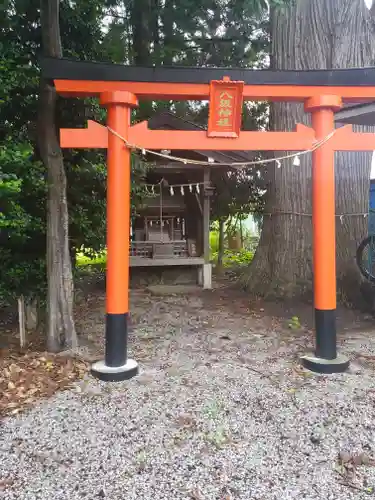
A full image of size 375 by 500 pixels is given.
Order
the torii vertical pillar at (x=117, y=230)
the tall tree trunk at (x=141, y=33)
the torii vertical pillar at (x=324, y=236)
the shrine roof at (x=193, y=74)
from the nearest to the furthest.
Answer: the shrine roof at (x=193, y=74) < the torii vertical pillar at (x=117, y=230) < the torii vertical pillar at (x=324, y=236) < the tall tree trunk at (x=141, y=33)

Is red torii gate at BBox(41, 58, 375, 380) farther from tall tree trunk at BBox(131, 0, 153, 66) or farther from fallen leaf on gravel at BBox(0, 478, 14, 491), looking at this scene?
tall tree trunk at BBox(131, 0, 153, 66)

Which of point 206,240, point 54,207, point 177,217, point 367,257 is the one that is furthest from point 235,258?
point 54,207

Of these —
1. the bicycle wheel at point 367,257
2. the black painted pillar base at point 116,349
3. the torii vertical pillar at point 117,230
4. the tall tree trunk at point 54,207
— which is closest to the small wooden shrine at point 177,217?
the bicycle wheel at point 367,257

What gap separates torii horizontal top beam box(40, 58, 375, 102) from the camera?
3826mm

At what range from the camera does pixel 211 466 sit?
258cm

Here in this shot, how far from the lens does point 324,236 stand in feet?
13.8

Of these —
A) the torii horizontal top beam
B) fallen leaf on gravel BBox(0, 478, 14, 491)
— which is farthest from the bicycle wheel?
fallen leaf on gravel BBox(0, 478, 14, 491)

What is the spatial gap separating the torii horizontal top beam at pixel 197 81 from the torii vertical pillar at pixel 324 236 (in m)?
0.20

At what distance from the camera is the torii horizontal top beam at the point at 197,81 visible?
12.6 feet

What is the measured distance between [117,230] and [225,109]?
1.63 meters

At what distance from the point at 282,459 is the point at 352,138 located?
315cm

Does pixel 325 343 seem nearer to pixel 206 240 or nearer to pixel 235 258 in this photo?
pixel 206 240

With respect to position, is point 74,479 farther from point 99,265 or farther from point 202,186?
point 99,265

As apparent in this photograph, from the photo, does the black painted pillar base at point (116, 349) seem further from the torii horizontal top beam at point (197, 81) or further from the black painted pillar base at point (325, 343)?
the torii horizontal top beam at point (197, 81)
